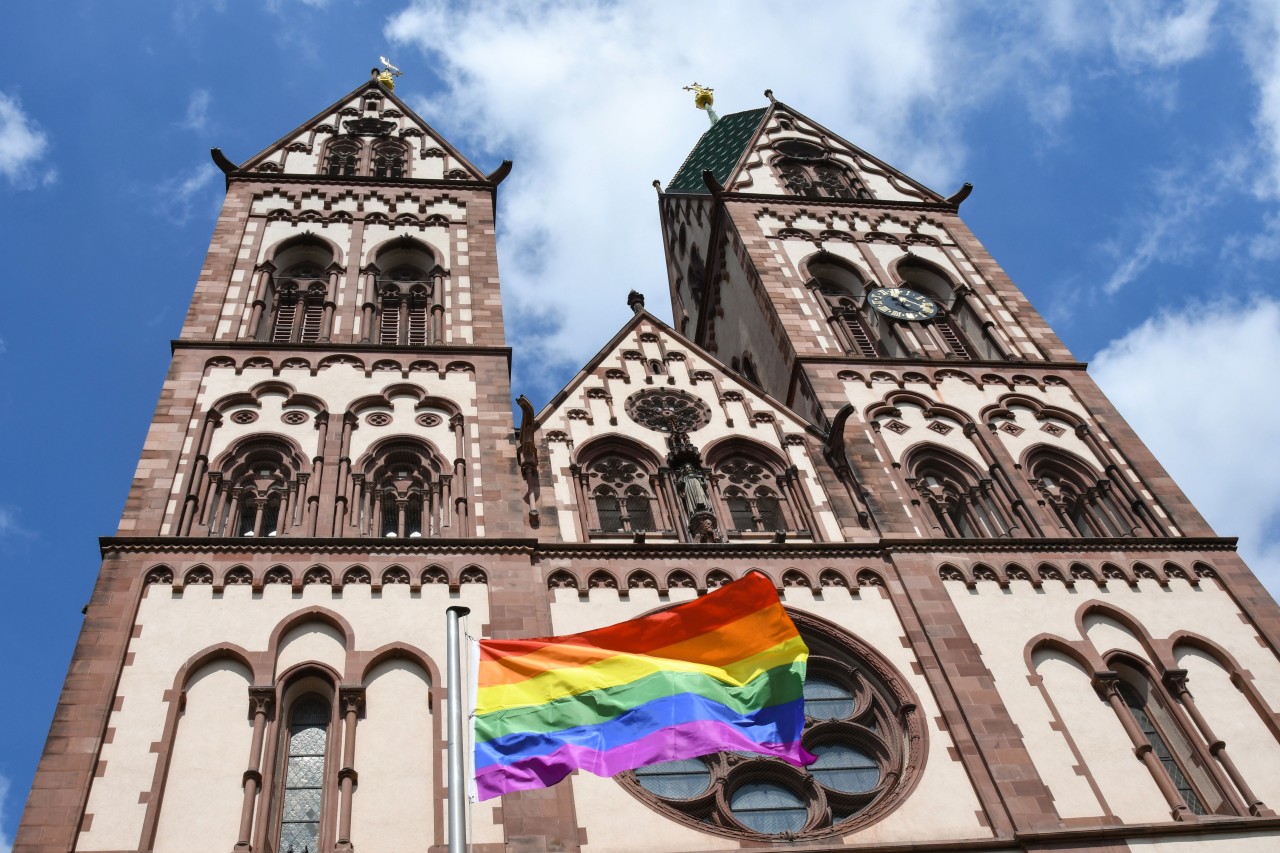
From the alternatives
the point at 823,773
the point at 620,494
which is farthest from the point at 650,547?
the point at 823,773

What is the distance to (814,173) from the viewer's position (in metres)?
29.2

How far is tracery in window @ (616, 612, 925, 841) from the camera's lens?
1344cm

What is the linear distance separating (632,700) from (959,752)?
4.44 meters

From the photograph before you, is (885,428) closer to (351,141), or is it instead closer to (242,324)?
(242,324)

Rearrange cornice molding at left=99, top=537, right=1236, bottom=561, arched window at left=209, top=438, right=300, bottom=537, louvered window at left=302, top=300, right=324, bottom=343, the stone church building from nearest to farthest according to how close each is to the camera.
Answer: the stone church building → cornice molding at left=99, top=537, right=1236, bottom=561 → arched window at left=209, top=438, right=300, bottom=537 → louvered window at left=302, top=300, right=324, bottom=343

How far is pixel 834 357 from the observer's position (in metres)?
21.4

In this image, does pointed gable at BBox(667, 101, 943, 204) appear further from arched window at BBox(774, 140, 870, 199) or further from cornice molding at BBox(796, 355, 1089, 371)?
cornice molding at BBox(796, 355, 1089, 371)

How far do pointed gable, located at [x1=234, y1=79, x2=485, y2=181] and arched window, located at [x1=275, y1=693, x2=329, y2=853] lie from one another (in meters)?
13.8

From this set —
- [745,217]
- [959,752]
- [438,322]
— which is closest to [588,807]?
[959,752]

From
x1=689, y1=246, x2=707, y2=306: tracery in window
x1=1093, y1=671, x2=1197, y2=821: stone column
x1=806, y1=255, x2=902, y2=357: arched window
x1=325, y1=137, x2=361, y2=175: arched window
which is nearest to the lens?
x1=1093, y1=671, x2=1197, y2=821: stone column

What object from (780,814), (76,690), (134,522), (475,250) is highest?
(475,250)

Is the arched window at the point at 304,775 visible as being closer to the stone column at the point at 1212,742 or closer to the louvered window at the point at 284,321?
the louvered window at the point at 284,321

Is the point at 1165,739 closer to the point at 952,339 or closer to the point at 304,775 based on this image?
the point at 304,775

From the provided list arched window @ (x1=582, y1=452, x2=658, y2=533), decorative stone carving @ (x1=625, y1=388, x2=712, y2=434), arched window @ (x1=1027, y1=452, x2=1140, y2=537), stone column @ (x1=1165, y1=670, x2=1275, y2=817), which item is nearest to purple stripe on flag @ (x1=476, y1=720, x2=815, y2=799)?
stone column @ (x1=1165, y1=670, x2=1275, y2=817)
